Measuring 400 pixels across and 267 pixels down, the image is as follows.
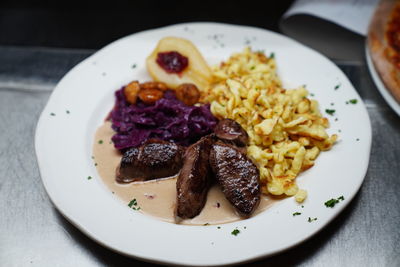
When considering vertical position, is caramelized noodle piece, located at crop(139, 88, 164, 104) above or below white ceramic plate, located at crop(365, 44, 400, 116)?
below

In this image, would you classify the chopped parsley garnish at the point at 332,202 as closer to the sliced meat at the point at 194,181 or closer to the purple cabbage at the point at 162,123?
the sliced meat at the point at 194,181

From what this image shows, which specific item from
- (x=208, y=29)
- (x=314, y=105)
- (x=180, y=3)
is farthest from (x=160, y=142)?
(x=180, y=3)

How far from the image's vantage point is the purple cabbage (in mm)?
4051

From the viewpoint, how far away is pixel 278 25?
575 centimetres

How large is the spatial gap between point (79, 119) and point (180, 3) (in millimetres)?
2674

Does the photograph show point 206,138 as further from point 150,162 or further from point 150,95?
point 150,95

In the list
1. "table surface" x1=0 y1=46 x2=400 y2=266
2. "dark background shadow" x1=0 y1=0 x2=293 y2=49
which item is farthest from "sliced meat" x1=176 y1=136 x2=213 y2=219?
"dark background shadow" x1=0 y1=0 x2=293 y2=49

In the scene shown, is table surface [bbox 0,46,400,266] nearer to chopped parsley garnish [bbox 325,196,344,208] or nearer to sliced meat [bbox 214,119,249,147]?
chopped parsley garnish [bbox 325,196,344,208]

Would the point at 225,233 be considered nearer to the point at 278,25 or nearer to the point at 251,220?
the point at 251,220

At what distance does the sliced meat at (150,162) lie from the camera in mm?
3654

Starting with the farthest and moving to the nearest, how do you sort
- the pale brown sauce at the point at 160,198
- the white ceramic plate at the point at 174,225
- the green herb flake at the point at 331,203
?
the pale brown sauce at the point at 160,198 < the green herb flake at the point at 331,203 < the white ceramic plate at the point at 174,225

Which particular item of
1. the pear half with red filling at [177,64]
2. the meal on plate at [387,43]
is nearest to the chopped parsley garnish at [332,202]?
the meal on plate at [387,43]

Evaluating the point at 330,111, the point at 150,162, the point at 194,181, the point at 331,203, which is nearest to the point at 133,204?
the point at 150,162

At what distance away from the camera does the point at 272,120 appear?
3721 millimetres
